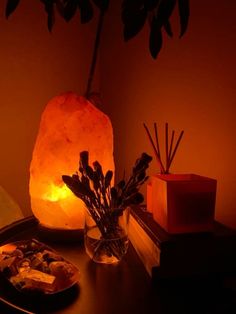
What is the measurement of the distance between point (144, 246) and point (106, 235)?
0.08m

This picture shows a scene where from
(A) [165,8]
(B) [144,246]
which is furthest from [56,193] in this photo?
(A) [165,8]

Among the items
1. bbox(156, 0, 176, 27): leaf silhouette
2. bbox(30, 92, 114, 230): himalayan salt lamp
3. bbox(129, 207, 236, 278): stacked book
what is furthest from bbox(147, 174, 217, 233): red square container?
bbox(156, 0, 176, 27): leaf silhouette

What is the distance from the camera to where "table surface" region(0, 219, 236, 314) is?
0.55 m

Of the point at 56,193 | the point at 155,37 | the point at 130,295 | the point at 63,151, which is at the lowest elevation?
the point at 130,295

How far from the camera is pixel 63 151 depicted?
811mm

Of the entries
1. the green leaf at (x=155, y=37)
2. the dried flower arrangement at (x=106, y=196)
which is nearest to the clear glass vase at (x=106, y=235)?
the dried flower arrangement at (x=106, y=196)

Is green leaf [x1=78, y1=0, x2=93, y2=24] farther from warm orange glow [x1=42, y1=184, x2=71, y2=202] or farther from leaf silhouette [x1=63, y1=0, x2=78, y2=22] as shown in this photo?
warm orange glow [x1=42, y1=184, x2=71, y2=202]

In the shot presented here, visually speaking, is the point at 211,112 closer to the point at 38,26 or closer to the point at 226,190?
the point at 226,190

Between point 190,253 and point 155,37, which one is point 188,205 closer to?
point 190,253

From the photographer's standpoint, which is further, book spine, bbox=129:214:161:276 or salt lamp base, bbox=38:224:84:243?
salt lamp base, bbox=38:224:84:243

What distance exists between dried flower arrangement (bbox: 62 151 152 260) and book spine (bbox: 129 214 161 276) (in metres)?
0.04

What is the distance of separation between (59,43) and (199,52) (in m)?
0.67

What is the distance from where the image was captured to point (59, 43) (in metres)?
1.34

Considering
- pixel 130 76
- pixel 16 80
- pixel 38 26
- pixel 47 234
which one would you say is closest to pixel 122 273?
pixel 47 234
